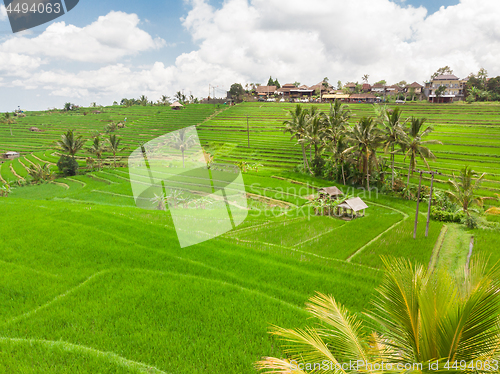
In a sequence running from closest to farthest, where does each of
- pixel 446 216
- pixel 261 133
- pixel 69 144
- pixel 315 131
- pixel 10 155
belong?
1. pixel 446 216
2. pixel 315 131
3. pixel 69 144
4. pixel 10 155
5. pixel 261 133

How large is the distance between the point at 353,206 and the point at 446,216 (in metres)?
4.74

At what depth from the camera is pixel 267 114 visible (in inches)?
2082

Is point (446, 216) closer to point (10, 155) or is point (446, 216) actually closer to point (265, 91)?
point (10, 155)

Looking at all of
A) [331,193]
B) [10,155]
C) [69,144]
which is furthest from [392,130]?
[10,155]

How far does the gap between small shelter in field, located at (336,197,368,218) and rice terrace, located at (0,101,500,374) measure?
0.09 m

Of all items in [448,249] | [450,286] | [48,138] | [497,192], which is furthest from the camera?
[48,138]

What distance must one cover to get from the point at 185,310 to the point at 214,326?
2.49 feet

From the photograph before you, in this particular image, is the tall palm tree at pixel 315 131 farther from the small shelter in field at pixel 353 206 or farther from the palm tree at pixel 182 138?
the palm tree at pixel 182 138

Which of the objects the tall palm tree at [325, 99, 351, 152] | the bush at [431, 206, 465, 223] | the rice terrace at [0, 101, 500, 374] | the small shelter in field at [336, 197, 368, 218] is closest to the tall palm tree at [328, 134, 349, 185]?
the rice terrace at [0, 101, 500, 374]

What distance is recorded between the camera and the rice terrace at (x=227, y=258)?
14.8ft

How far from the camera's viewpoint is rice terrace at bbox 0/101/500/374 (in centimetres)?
450

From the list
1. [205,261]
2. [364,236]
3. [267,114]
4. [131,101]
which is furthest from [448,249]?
[131,101]

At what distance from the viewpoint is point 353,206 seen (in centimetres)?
1535

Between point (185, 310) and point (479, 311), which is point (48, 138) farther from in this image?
point (479, 311)
